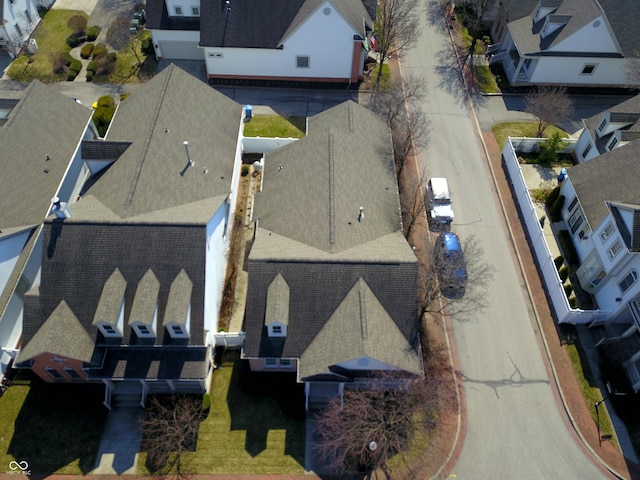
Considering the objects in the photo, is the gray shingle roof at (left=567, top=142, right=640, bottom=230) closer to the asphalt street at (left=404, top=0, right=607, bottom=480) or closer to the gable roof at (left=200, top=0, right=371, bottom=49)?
the asphalt street at (left=404, top=0, right=607, bottom=480)

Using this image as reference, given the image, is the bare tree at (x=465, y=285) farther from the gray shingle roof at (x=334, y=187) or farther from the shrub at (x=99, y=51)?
the shrub at (x=99, y=51)

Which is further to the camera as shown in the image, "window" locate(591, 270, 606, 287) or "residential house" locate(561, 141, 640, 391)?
"window" locate(591, 270, 606, 287)

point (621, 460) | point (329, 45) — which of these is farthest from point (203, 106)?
point (621, 460)

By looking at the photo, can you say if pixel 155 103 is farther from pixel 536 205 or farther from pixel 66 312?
pixel 536 205

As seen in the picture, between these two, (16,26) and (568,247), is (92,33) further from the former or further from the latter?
(568,247)

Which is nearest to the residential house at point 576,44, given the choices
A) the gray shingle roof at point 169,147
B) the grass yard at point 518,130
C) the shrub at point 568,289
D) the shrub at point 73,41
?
the grass yard at point 518,130

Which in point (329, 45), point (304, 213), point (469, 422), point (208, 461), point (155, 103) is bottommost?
point (208, 461)

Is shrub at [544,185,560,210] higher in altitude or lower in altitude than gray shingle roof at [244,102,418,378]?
higher

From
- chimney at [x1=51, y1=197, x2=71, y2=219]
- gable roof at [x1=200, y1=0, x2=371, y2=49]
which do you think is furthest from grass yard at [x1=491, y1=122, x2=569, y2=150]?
chimney at [x1=51, y1=197, x2=71, y2=219]
